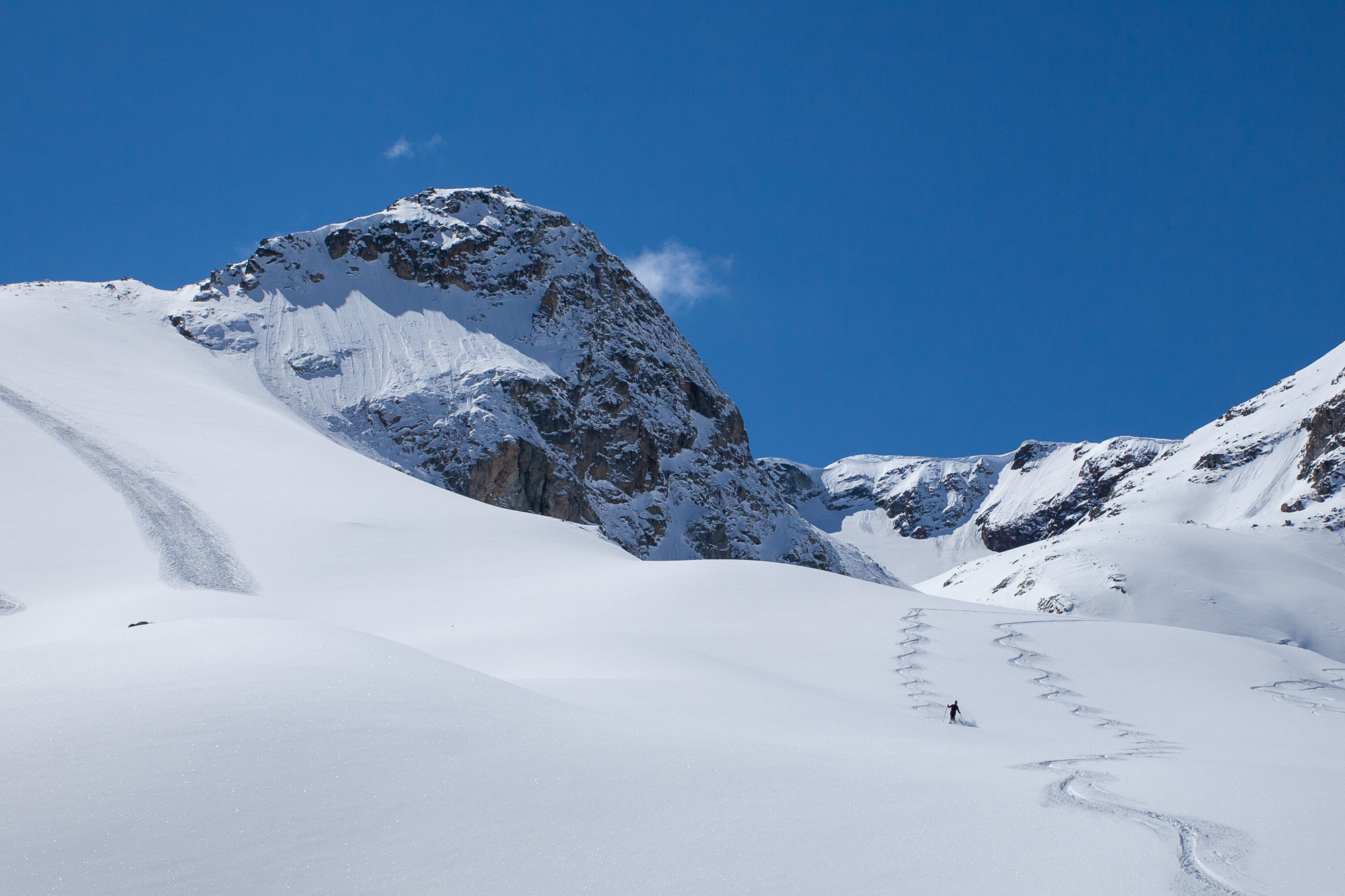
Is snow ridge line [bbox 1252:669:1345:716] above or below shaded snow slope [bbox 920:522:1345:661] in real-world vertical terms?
below

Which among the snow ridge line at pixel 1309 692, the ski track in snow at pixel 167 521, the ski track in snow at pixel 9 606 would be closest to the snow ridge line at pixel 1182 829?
the snow ridge line at pixel 1309 692

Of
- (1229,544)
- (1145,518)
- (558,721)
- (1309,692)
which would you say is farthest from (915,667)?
(1145,518)

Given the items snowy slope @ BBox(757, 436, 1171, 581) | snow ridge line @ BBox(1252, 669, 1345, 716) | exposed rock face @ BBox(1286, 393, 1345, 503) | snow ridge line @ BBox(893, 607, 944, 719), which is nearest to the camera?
snow ridge line @ BBox(893, 607, 944, 719)

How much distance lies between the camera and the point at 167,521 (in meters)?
22.7

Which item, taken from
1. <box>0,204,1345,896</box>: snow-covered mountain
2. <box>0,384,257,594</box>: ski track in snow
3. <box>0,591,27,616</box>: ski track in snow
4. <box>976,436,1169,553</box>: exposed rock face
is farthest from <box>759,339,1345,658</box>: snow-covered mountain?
<box>0,591,27,616</box>: ski track in snow

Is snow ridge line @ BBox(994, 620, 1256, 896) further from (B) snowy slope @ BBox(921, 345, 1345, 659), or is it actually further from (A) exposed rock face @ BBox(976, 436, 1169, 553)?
(A) exposed rock face @ BBox(976, 436, 1169, 553)

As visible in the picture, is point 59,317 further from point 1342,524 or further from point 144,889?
point 1342,524

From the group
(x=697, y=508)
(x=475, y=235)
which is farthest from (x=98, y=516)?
(x=475, y=235)

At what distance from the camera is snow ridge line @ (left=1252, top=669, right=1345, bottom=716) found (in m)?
12.9

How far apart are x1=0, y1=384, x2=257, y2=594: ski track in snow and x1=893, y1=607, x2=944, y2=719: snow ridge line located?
13508 millimetres

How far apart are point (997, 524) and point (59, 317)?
113 meters

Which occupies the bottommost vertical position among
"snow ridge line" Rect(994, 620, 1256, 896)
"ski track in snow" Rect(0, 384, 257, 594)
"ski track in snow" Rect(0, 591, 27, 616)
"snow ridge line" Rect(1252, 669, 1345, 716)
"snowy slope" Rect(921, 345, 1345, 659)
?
"snow ridge line" Rect(994, 620, 1256, 896)

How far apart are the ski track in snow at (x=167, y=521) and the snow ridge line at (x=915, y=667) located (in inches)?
532

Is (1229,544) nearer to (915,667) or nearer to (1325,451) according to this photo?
(1325,451)
